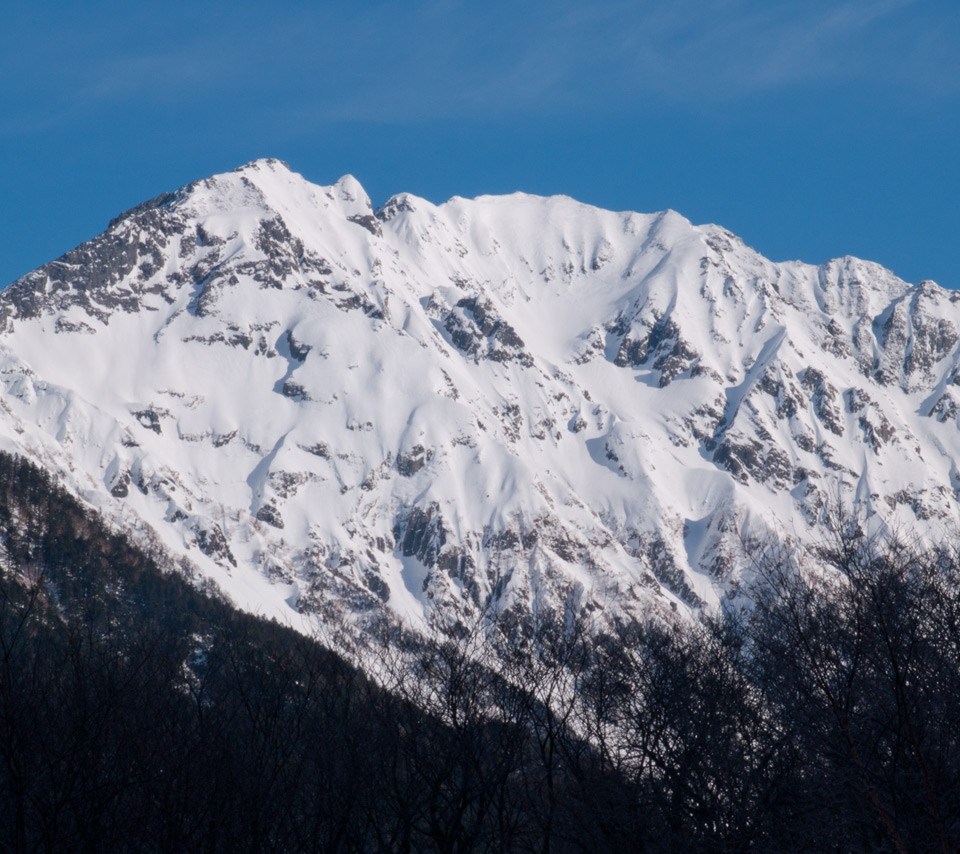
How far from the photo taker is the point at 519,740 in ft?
75.8

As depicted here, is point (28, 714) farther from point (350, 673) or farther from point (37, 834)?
point (350, 673)

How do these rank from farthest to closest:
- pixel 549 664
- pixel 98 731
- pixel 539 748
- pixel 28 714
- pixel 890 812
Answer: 1. pixel 549 664
2. pixel 539 748
3. pixel 28 714
4. pixel 98 731
5. pixel 890 812

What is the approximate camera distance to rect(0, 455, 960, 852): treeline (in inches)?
675

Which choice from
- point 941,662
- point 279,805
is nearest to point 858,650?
point 941,662

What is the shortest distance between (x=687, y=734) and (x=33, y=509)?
141508 millimetres

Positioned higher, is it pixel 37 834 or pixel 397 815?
pixel 397 815

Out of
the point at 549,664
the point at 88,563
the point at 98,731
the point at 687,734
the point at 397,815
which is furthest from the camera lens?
the point at 88,563

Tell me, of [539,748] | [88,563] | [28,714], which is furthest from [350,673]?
[88,563]

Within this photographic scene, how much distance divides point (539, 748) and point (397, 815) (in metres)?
6.70

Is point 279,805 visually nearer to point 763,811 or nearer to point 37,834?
point 37,834

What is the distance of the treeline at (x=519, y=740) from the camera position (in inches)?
675

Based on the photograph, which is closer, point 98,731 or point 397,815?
point 98,731

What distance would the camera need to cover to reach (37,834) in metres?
18.0

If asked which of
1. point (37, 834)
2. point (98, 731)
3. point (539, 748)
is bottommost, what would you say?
point (37, 834)
